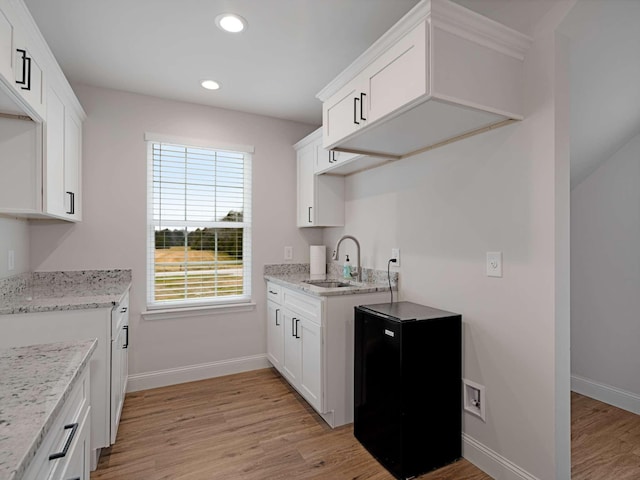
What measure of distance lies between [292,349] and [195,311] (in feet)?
3.39

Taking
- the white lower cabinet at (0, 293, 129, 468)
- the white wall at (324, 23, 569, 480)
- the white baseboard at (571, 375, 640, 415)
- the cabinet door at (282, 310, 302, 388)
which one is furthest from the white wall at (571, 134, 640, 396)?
the white lower cabinet at (0, 293, 129, 468)

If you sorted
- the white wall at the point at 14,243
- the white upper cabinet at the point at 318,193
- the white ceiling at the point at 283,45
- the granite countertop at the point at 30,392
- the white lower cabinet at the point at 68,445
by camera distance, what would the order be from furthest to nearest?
1. the white upper cabinet at the point at 318,193
2. the white wall at the point at 14,243
3. the white ceiling at the point at 283,45
4. the white lower cabinet at the point at 68,445
5. the granite countertop at the point at 30,392

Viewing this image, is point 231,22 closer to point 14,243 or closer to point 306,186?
point 306,186

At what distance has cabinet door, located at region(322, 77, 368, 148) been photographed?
205cm

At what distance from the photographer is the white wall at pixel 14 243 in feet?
7.36

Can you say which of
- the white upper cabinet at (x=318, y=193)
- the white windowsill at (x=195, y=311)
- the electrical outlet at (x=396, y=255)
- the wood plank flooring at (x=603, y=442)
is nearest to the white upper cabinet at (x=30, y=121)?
the white windowsill at (x=195, y=311)

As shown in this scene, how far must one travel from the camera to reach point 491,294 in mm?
1956

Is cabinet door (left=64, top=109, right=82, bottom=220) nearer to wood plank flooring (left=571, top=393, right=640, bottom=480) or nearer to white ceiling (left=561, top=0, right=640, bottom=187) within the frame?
white ceiling (left=561, top=0, right=640, bottom=187)

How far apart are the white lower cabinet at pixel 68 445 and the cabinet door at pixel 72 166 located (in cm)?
178

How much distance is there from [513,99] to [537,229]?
0.66 meters

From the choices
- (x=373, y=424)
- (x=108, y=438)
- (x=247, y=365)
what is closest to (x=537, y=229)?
(x=373, y=424)

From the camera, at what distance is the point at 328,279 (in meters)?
3.31

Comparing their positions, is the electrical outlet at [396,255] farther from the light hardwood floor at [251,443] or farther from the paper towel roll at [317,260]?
the light hardwood floor at [251,443]

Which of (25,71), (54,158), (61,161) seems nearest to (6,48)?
(25,71)
